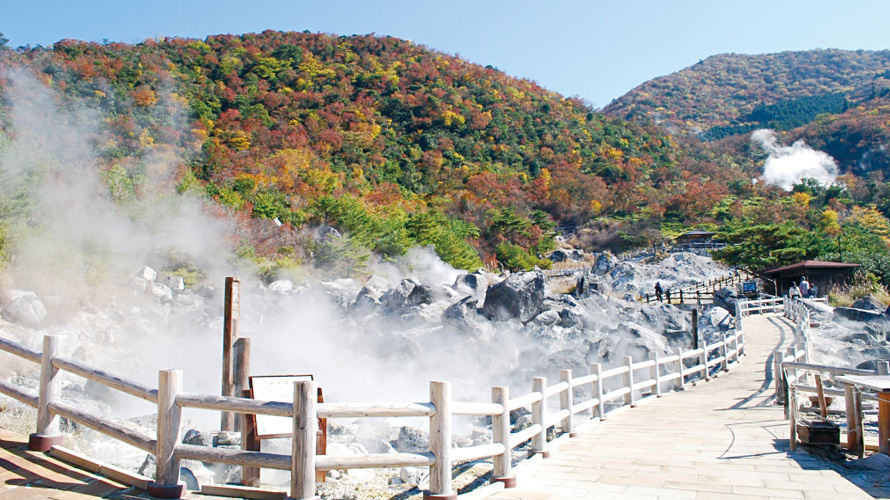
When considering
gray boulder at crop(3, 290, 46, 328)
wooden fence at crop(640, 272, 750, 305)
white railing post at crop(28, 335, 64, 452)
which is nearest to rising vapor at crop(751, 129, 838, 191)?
wooden fence at crop(640, 272, 750, 305)

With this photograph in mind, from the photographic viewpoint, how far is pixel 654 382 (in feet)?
38.4

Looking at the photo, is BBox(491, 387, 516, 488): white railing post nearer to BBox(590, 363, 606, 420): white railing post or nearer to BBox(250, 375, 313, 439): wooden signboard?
BBox(250, 375, 313, 439): wooden signboard

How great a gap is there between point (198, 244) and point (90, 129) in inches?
1194

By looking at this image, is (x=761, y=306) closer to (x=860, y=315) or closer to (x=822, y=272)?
(x=860, y=315)

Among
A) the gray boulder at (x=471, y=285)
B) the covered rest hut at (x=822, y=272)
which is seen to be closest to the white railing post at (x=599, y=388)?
the gray boulder at (x=471, y=285)

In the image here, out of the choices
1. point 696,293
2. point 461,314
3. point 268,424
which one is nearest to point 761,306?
point 696,293

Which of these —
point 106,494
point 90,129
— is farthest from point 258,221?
point 106,494

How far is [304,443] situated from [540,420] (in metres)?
3.47

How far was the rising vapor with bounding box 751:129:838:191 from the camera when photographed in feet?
322

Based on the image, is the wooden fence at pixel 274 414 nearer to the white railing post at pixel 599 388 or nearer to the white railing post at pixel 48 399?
the white railing post at pixel 48 399

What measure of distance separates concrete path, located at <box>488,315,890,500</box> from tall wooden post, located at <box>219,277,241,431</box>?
3.91 meters

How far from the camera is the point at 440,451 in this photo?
178 inches

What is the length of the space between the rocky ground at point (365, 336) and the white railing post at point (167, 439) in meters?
5.97

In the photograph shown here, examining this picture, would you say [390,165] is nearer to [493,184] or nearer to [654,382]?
[493,184]
